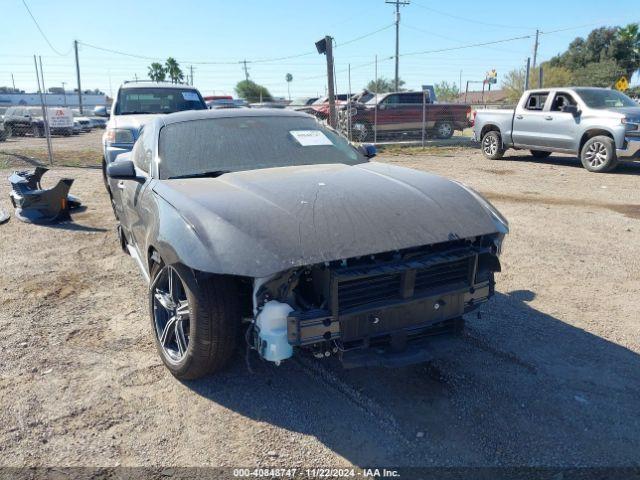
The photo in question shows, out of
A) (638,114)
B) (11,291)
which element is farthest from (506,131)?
(11,291)

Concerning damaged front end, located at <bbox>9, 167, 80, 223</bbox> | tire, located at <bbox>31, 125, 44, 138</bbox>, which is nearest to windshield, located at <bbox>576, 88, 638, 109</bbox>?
damaged front end, located at <bbox>9, 167, 80, 223</bbox>

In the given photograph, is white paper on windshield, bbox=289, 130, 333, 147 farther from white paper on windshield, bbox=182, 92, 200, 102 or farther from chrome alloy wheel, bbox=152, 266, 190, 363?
white paper on windshield, bbox=182, 92, 200, 102

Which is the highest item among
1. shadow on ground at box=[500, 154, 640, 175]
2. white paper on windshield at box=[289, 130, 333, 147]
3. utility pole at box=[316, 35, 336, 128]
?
utility pole at box=[316, 35, 336, 128]

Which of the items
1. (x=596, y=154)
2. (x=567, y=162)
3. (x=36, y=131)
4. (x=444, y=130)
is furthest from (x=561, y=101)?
(x=36, y=131)

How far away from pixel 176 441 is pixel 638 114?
11.5 m

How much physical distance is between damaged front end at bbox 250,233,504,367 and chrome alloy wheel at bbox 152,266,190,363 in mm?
563

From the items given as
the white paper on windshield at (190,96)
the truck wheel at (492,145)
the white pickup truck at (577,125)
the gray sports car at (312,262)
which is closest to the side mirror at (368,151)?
the gray sports car at (312,262)

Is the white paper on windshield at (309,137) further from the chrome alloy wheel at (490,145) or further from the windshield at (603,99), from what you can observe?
the chrome alloy wheel at (490,145)

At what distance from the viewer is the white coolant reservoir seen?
2557 mm

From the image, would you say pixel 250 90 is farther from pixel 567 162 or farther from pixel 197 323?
pixel 197 323

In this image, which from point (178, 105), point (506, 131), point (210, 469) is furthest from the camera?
point (506, 131)

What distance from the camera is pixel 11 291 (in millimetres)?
4641

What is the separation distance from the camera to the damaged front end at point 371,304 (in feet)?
8.41

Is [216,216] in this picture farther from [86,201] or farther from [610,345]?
[86,201]
